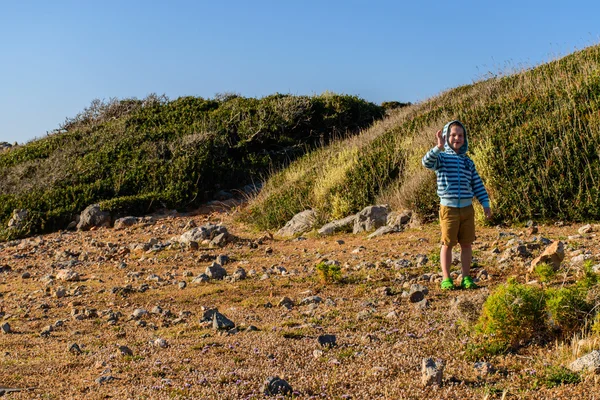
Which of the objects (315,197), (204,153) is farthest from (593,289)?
(204,153)

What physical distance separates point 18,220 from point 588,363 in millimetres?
15236

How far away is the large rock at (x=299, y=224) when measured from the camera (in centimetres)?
1209

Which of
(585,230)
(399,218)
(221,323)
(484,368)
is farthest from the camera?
(399,218)

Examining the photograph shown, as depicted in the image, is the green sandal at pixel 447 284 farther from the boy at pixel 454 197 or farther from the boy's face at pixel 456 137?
the boy's face at pixel 456 137

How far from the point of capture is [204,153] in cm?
1812

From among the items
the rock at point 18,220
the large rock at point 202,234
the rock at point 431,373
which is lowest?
the rock at point 431,373

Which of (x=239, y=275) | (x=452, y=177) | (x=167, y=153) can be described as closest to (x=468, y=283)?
(x=452, y=177)

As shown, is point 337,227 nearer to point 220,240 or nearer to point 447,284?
point 220,240

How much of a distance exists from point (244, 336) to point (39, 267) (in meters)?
7.23

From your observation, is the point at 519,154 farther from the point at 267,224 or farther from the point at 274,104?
the point at 274,104

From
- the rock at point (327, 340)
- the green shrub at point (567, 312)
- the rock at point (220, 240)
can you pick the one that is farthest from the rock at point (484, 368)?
the rock at point (220, 240)

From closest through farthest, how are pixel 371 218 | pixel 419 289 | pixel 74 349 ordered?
pixel 74 349
pixel 419 289
pixel 371 218

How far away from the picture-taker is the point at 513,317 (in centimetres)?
408

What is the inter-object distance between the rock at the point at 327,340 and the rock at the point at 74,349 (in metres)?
1.95
